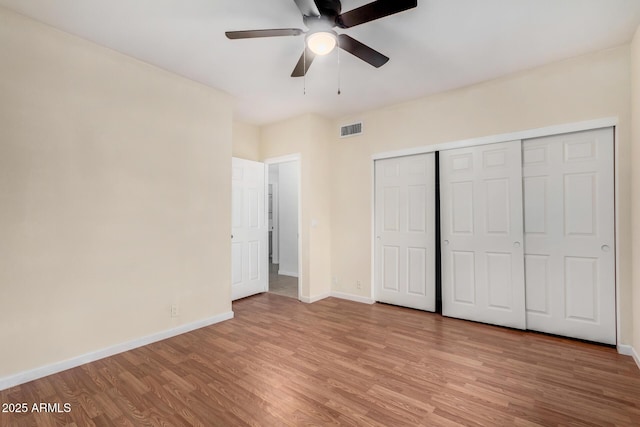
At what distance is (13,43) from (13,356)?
2438 mm

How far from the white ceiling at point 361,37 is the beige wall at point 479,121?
17 cm

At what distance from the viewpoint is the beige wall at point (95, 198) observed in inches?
92.7

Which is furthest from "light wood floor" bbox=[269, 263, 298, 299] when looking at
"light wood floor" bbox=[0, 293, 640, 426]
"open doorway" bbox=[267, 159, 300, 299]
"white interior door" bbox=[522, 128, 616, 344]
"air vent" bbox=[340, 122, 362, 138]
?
"white interior door" bbox=[522, 128, 616, 344]

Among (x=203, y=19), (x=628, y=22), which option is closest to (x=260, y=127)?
(x=203, y=19)

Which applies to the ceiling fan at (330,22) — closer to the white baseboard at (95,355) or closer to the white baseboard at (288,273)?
the white baseboard at (95,355)

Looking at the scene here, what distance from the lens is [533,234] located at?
3.32 meters

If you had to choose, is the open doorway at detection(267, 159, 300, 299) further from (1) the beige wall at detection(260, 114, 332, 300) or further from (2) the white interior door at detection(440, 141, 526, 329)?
(2) the white interior door at detection(440, 141, 526, 329)

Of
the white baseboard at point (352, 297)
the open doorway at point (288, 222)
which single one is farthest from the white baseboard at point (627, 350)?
the open doorway at point (288, 222)

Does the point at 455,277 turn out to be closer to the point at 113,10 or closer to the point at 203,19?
the point at 203,19

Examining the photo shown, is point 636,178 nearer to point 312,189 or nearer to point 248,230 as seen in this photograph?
point 312,189

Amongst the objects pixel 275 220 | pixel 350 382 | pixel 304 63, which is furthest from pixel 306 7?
pixel 275 220

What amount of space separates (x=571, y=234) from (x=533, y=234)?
32 centimetres

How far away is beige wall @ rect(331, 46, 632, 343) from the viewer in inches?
112

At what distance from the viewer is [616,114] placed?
287 cm
